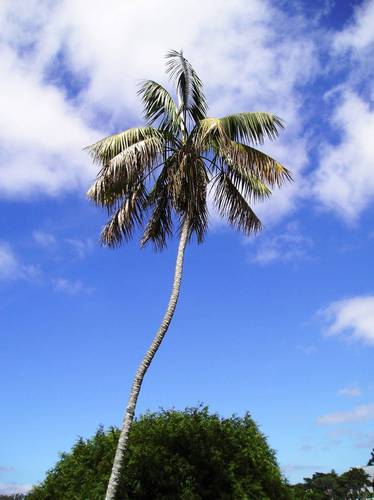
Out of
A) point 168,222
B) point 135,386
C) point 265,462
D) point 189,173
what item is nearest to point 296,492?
point 265,462

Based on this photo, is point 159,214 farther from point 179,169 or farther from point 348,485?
point 348,485

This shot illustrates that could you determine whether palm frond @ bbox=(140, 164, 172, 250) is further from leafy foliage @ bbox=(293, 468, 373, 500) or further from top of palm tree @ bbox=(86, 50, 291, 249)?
leafy foliage @ bbox=(293, 468, 373, 500)

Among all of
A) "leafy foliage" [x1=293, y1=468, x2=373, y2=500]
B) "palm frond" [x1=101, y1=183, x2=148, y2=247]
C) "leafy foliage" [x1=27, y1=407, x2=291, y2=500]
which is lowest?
"leafy foliage" [x1=27, y1=407, x2=291, y2=500]

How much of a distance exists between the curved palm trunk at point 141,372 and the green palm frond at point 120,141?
8.92ft

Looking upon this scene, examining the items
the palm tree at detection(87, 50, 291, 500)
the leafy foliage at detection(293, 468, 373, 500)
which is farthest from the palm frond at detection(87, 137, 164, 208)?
the leafy foliage at detection(293, 468, 373, 500)

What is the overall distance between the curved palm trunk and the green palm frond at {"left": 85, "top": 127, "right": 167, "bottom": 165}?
2.72 meters

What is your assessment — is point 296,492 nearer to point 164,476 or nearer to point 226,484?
point 226,484

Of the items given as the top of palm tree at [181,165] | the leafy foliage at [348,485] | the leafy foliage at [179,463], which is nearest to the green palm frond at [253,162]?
the top of palm tree at [181,165]

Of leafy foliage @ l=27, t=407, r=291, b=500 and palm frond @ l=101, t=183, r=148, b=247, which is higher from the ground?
palm frond @ l=101, t=183, r=148, b=247

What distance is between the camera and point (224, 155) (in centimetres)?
1633

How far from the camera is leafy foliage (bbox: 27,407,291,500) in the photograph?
56.4 ft

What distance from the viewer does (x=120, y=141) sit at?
16.6 metres

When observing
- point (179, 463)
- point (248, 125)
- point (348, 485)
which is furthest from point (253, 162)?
point (348, 485)

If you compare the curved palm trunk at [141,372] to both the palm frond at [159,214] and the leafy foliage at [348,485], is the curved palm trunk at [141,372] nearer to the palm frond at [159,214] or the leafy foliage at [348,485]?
the palm frond at [159,214]
